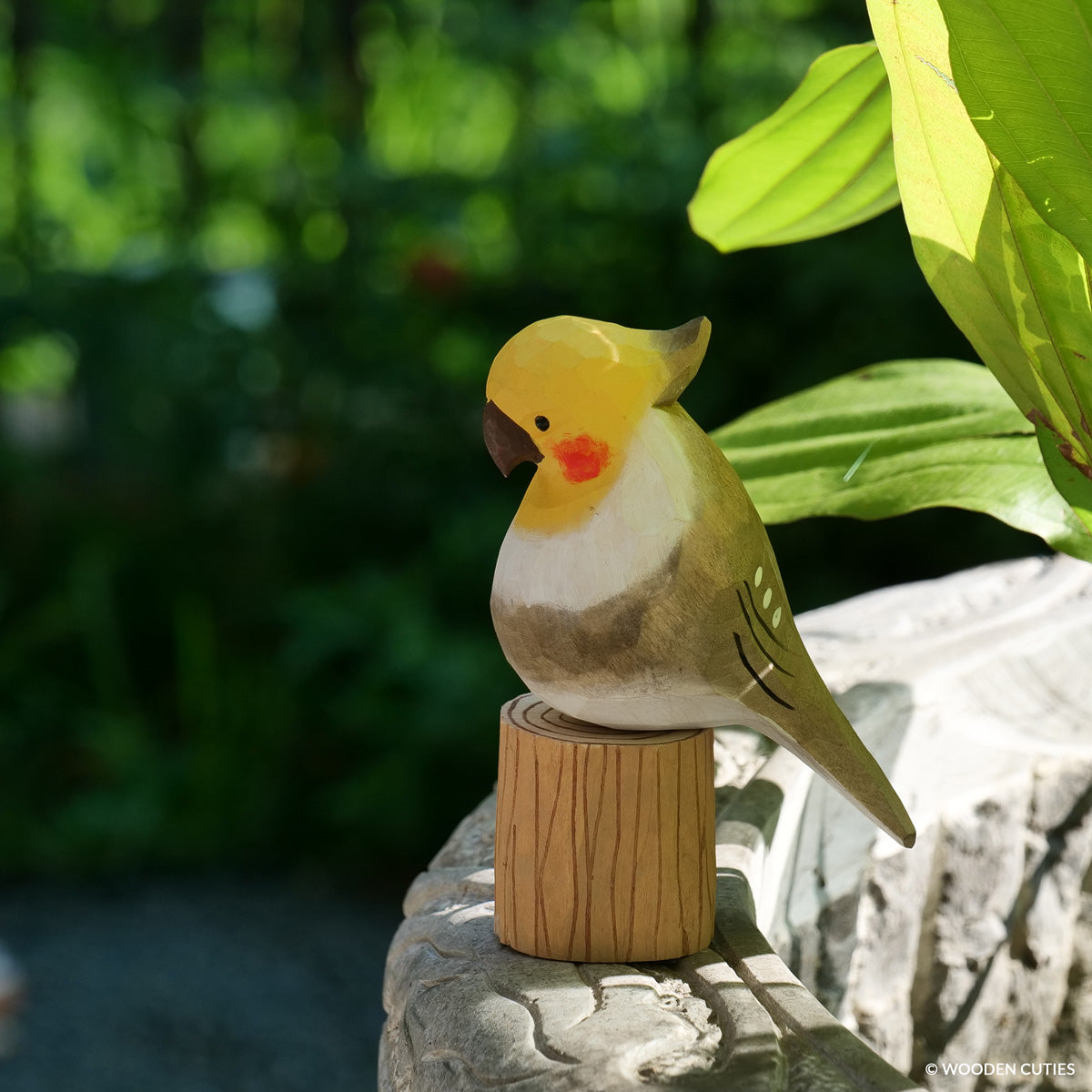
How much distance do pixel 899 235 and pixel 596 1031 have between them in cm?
166

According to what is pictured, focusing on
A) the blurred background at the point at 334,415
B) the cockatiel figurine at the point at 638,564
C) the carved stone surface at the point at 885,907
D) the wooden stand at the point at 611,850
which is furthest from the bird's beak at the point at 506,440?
the blurred background at the point at 334,415

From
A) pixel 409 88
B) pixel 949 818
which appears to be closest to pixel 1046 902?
pixel 949 818

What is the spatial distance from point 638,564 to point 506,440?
0.09 meters

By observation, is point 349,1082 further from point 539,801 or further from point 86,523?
point 539,801

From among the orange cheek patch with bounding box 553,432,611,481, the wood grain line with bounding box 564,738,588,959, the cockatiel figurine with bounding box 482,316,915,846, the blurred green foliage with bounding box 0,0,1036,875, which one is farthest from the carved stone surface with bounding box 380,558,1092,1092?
the blurred green foliage with bounding box 0,0,1036,875

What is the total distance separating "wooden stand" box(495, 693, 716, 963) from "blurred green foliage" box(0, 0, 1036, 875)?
1.32 metres

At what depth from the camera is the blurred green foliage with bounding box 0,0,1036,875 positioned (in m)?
2.01

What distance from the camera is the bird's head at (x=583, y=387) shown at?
0.55 metres

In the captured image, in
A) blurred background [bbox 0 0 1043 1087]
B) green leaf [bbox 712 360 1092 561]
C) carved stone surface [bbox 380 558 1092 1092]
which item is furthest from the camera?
blurred background [bbox 0 0 1043 1087]

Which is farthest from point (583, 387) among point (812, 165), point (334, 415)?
point (334, 415)

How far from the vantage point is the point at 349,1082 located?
5.79 ft

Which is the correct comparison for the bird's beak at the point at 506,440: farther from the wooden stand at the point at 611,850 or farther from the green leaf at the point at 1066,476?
the green leaf at the point at 1066,476

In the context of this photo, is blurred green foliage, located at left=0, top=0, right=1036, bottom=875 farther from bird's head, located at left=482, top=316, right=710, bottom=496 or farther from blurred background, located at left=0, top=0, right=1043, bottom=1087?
bird's head, located at left=482, top=316, right=710, bottom=496

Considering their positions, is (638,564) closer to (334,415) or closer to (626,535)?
(626,535)
